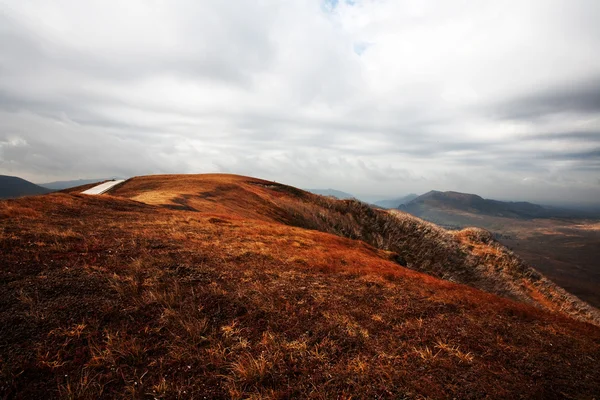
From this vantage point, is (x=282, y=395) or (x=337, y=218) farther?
(x=337, y=218)

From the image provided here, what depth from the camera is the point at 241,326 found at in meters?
7.54

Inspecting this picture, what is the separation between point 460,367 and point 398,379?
1.96m

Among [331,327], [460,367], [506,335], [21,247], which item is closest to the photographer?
[460,367]

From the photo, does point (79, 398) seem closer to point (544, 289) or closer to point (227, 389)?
point (227, 389)

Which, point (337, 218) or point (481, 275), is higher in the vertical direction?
point (337, 218)

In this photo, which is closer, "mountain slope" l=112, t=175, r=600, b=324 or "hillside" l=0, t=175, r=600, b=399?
"hillside" l=0, t=175, r=600, b=399

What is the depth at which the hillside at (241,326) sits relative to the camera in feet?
18.3

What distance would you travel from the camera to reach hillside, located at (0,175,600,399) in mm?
5582

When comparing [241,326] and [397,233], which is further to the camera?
[397,233]

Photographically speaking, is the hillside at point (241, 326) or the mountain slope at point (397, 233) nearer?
the hillside at point (241, 326)

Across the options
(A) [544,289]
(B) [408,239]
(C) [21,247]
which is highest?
(C) [21,247]

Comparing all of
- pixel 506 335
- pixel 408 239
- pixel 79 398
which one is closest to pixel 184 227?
pixel 79 398

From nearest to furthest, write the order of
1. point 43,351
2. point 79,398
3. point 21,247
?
1. point 79,398
2. point 43,351
3. point 21,247

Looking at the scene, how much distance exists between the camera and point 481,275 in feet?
114
